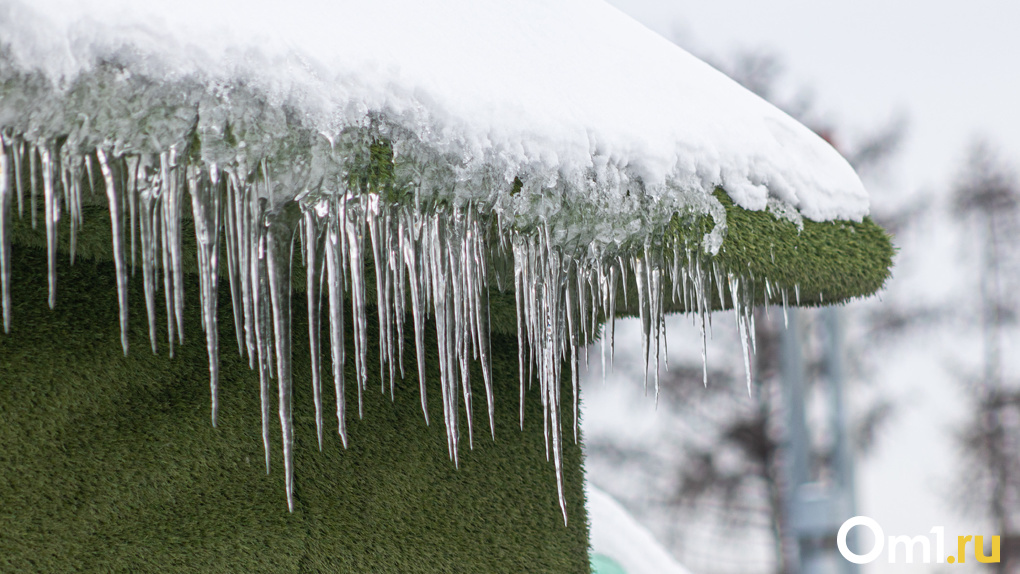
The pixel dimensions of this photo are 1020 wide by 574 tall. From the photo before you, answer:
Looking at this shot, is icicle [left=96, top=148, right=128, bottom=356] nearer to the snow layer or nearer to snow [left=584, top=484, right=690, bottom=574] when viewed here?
the snow layer

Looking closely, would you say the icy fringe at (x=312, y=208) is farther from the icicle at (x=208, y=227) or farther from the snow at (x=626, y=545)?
the snow at (x=626, y=545)

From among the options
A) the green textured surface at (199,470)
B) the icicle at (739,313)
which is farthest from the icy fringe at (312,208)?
the green textured surface at (199,470)

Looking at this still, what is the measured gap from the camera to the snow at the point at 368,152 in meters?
1.30

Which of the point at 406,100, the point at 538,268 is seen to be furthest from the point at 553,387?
the point at 406,100

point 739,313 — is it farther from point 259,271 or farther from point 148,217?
point 148,217

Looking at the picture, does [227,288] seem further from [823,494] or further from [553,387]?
[823,494]

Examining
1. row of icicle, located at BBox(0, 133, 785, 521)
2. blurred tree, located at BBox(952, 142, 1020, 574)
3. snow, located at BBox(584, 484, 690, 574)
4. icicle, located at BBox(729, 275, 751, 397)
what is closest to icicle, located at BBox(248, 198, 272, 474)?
row of icicle, located at BBox(0, 133, 785, 521)

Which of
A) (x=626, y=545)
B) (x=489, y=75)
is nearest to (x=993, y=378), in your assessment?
(x=626, y=545)

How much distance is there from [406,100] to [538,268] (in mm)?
566

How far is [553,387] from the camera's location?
197 centimetres

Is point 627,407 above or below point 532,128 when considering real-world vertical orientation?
below

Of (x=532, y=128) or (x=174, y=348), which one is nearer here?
(x=532, y=128)

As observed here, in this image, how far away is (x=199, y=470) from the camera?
231cm

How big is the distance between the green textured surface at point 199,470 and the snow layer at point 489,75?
3.88 feet
